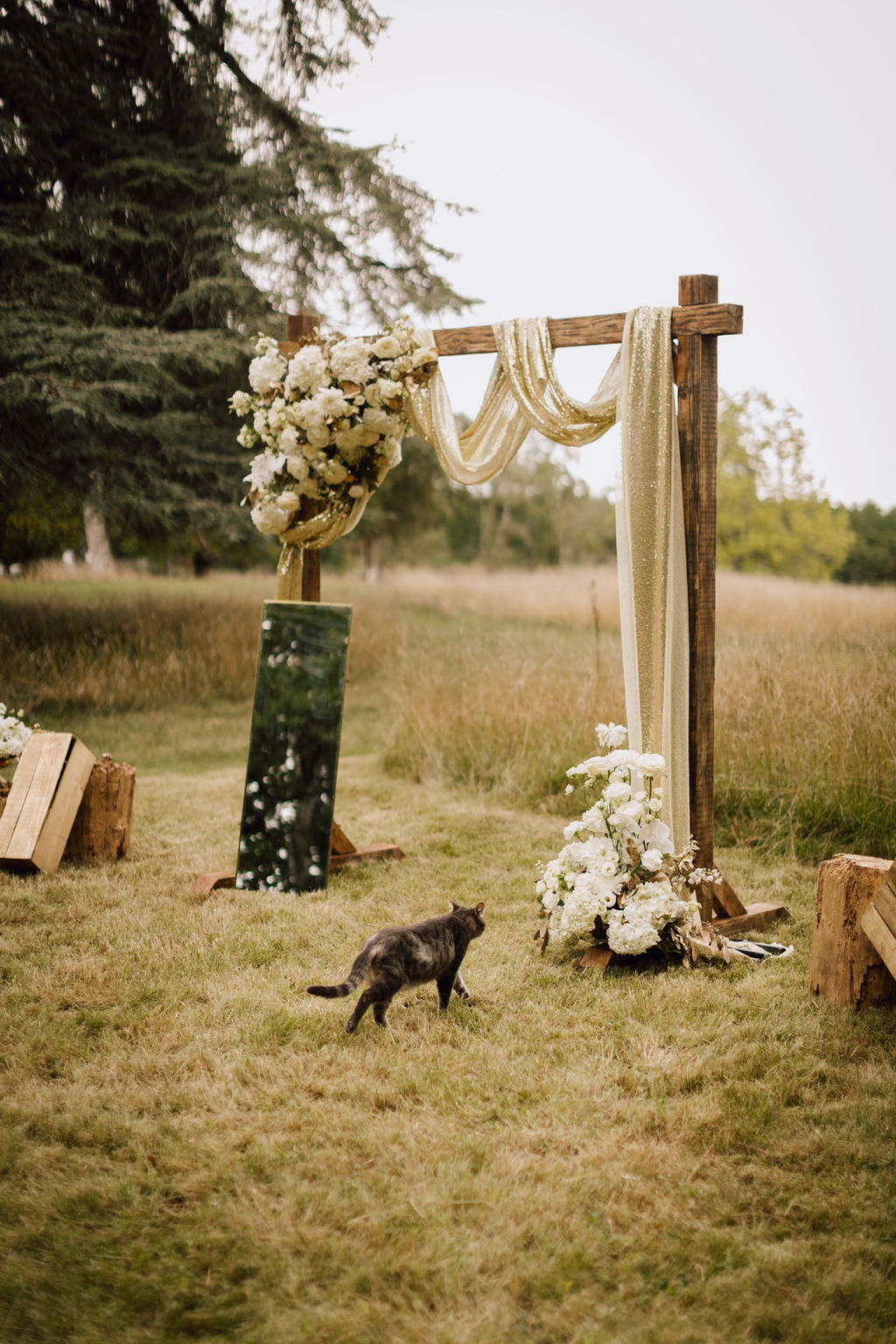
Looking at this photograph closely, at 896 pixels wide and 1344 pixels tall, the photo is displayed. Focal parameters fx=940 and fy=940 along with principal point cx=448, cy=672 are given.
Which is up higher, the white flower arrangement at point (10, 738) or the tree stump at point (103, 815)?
the white flower arrangement at point (10, 738)

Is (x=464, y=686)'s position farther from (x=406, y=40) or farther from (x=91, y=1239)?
(x=406, y=40)

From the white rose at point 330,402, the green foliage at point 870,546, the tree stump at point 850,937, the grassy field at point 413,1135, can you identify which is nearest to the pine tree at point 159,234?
the white rose at point 330,402

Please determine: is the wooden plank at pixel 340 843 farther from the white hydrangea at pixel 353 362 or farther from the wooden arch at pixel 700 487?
the white hydrangea at pixel 353 362

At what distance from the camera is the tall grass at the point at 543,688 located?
→ 5.57 m

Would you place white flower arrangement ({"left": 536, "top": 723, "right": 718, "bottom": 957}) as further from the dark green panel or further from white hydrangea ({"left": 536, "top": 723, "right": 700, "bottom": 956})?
the dark green panel

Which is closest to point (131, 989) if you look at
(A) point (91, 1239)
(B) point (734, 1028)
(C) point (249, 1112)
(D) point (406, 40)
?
(C) point (249, 1112)

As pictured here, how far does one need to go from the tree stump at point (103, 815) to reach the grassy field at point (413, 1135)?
0.31 metres

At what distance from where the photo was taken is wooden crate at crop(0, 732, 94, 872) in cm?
479

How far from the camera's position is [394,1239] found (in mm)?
2168

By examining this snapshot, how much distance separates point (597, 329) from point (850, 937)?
9.06ft

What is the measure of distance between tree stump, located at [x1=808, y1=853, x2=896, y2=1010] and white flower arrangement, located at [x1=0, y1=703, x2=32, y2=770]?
4.29 metres

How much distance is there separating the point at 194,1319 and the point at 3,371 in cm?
927

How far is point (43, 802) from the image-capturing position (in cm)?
490

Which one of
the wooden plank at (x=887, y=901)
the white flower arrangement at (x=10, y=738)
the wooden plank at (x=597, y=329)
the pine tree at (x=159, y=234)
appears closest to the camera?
the wooden plank at (x=887, y=901)
